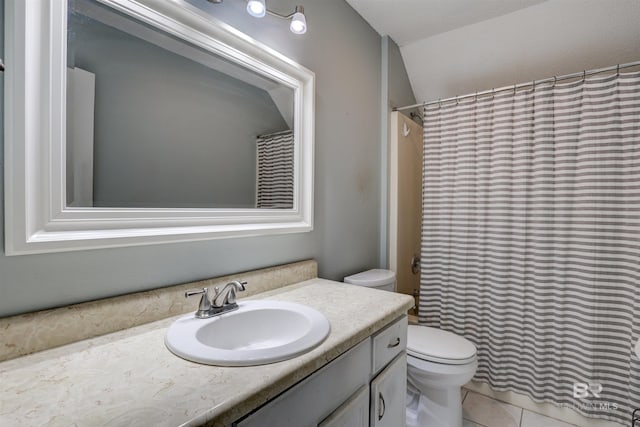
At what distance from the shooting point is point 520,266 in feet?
5.73

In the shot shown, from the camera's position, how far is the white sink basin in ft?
2.27

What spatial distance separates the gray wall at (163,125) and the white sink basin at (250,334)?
42cm

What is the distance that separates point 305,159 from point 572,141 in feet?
4.92

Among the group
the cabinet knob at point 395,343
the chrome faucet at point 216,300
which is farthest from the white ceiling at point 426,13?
the cabinet knob at point 395,343

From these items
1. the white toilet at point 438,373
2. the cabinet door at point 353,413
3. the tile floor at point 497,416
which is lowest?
the tile floor at point 497,416

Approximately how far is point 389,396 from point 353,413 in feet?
0.89

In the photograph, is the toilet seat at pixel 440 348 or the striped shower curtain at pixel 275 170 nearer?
the striped shower curtain at pixel 275 170

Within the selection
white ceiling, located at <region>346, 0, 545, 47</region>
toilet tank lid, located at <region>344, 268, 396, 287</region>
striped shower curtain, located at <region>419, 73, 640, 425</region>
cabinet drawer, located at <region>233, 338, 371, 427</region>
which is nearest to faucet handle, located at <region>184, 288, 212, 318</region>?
cabinet drawer, located at <region>233, 338, 371, 427</region>

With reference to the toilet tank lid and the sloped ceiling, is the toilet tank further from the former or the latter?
the sloped ceiling

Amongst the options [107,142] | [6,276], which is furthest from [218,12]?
[6,276]

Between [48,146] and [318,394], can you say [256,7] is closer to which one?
[48,146]

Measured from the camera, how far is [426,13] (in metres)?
1.90

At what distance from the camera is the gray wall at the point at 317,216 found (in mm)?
764

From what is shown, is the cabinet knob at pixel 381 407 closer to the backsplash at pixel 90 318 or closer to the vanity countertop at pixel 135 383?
the vanity countertop at pixel 135 383
